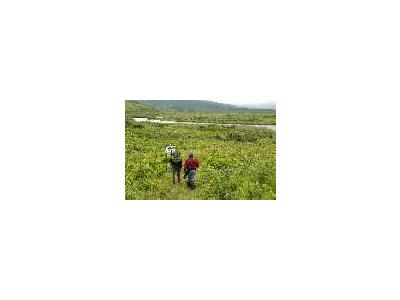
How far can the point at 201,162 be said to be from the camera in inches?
708

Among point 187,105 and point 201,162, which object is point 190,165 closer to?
point 201,162

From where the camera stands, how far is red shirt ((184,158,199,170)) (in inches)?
699

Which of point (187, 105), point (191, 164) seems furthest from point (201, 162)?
→ point (187, 105)

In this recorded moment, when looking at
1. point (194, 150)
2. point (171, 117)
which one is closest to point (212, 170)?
point (194, 150)

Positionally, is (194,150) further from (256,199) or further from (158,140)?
(256,199)

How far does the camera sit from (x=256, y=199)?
57.4 feet

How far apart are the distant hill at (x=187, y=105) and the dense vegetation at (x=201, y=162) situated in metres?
0.24

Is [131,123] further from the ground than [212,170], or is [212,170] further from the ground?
[131,123]

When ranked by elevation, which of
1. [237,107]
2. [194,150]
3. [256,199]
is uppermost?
[237,107]

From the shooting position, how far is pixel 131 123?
1792 cm

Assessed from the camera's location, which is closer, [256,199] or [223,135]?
[256,199]

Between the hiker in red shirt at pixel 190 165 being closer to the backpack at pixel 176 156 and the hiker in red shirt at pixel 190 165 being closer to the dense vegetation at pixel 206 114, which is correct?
the backpack at pixel 176 156

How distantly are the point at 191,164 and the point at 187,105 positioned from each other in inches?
65.4

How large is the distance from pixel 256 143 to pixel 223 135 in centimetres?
112
